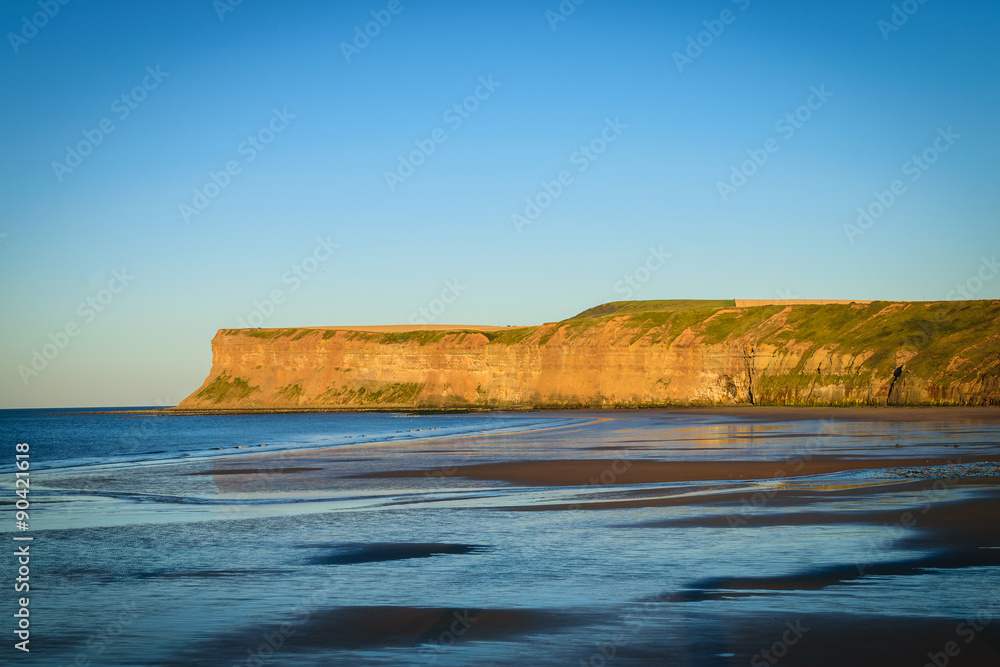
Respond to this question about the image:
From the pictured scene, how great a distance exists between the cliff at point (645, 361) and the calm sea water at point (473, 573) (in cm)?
5748

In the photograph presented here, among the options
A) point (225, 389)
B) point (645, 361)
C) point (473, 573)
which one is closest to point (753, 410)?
point (645, 361)

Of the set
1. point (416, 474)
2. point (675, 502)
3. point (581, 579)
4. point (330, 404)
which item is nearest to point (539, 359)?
point (330, 404)

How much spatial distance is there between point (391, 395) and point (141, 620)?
124767 millimetres

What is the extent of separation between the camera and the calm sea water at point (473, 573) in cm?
841

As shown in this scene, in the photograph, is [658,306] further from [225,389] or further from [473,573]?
[473,573]

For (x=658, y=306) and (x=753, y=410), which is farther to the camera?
(x=658, y=306)

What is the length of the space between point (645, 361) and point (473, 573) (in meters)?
95.1

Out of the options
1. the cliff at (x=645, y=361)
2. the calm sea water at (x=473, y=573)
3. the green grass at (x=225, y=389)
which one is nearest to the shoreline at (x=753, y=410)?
the cliff at (x=645, y=361)

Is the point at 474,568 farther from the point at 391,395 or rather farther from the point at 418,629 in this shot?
the point at 391,395

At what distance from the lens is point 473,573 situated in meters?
11.7

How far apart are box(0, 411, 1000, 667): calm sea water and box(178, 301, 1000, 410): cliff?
189ft

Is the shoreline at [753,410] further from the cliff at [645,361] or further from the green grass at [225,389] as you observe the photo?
the green grass at [225,389]

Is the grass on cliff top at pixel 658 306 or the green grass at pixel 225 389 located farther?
the grass on cliff top at pixel 658 306

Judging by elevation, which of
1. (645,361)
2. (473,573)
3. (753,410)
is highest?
(645,361)
